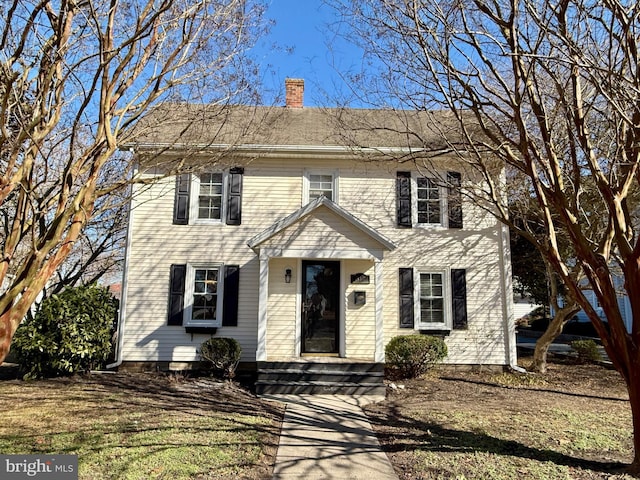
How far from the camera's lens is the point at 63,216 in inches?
179

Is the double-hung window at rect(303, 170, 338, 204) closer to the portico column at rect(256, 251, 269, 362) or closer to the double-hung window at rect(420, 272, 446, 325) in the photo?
the portico column at rect(256, 251, 269, 362)

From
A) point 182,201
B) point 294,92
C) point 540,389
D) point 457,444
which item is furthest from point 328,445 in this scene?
point 294,92

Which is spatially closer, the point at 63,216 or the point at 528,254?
the point at 63,216

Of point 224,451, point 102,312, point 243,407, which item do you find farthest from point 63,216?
point 102,312

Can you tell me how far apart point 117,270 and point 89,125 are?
1424 cm

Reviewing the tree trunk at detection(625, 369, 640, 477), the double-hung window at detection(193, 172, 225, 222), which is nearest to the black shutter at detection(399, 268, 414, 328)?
the double-hung window at detection(193, 172, 225, 222)

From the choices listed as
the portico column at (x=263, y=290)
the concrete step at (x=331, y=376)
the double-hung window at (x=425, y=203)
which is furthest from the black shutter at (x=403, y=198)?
the concrete step at (x=331, y=376)

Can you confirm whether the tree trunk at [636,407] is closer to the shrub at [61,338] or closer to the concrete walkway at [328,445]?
the concrete walkway at [328,445]

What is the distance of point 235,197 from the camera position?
1023 cm

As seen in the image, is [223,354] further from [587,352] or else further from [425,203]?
[587,352]

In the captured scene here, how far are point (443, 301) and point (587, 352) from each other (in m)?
4.80

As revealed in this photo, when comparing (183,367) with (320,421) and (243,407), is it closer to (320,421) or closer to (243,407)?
(243,407)

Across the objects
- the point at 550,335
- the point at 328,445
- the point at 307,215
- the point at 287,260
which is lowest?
the point at 328,445

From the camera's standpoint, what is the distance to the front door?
9281mm
